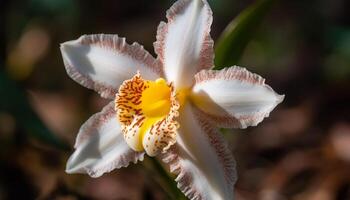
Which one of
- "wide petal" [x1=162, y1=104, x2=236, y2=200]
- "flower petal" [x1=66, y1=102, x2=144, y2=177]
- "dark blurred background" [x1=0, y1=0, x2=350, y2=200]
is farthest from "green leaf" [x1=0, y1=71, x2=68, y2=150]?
"wide petal" [x1=162, y1=104, x2=236, y2=200]

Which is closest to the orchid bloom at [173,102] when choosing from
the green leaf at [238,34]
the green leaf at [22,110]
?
the green leaf at [238,34]

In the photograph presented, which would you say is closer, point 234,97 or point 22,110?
point 234,97

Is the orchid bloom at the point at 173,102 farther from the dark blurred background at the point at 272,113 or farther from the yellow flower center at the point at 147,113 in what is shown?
the dark blurred background at the point at 272,113

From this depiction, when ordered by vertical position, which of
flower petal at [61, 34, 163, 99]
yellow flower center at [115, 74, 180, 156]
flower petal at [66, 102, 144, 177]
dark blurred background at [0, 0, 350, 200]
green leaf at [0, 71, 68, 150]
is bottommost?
dark blurred background at [0, 0, 350, 200]

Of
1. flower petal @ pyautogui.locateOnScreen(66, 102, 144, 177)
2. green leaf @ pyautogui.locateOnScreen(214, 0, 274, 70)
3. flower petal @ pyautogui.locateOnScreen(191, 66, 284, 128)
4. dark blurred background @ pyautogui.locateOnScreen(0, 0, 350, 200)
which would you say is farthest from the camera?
dark blurred background @ pyautogui.locateOnScreen(0, 0, 350, 200)

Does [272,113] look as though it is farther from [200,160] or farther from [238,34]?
[200,160]

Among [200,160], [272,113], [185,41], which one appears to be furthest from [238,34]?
[272,113]

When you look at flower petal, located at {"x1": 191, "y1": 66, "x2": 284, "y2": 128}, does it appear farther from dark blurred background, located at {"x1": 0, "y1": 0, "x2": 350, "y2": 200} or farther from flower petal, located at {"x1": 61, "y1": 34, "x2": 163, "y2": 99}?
dark blurred background, located at {"x1": 0, "y1": 0, "x2": 350, "y2": 200}
